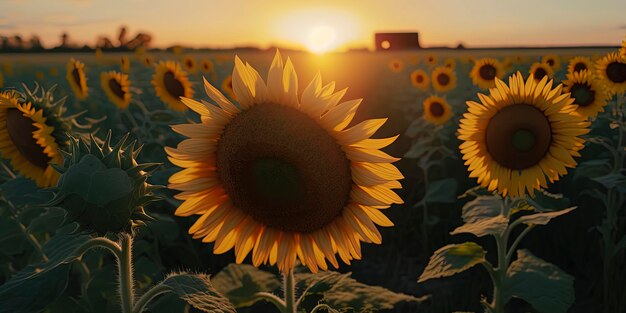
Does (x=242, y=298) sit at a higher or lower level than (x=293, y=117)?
lower

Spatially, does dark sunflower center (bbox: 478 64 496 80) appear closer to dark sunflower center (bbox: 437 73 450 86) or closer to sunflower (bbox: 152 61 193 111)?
dark sunflower center (bbox: 437 73 450 86)

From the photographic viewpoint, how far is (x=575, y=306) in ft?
14.9

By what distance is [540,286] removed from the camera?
9.69 feet

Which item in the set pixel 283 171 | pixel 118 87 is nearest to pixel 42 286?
pixel 283 171

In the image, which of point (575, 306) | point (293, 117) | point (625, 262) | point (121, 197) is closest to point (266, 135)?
point (293, 117)

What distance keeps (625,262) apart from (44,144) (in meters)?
4.63

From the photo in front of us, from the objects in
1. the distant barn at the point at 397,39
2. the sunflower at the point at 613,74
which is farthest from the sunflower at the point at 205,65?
the distant barn at the point at 397,39

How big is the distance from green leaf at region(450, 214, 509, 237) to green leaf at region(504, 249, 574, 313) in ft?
1.19

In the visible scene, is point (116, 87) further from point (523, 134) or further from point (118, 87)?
point (523, 134)

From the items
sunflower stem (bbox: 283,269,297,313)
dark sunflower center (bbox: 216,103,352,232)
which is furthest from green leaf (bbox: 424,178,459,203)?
dark sunflower center (bbox: 216,103,352,232)

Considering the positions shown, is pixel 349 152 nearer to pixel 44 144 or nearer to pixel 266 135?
pixel 266 135

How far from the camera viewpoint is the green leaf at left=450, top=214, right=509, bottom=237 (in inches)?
109

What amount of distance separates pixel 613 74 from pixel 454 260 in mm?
3894

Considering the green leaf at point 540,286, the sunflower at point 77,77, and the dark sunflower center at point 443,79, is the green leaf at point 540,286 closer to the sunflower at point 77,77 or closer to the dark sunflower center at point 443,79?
the sunflower at point 77,77
